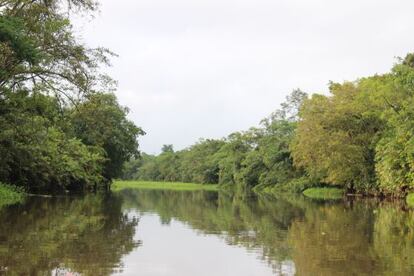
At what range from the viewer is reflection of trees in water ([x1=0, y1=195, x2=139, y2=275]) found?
9.73 metres

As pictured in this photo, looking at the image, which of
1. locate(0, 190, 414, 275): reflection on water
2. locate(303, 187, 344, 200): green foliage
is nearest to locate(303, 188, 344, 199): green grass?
locate(303, 187, 344, 200): green foliage

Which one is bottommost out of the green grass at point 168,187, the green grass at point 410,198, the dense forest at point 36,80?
the green grass at point 410,198

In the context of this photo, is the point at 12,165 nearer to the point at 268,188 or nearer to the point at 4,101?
the point at 4,101

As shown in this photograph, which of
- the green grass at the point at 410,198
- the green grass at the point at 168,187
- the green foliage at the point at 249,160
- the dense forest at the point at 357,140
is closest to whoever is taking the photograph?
the green grass at the point at 410,198

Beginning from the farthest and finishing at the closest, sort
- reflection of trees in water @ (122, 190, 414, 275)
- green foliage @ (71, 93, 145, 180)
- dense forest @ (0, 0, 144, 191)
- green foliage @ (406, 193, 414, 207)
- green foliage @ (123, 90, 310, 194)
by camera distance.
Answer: green foliage @ (123, 90, 310, 194) < green foliage @ (71, 93, 145, 180) < green foliage @ (406, 193, 414, 207) < dense forest @ (0, 0, 144, 191) < reflection of trees in water @ (122, 190, 414, 275)

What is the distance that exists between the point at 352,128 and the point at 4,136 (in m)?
30.5

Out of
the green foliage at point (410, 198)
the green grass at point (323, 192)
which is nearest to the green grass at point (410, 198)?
the green foliage at point (410, 198)

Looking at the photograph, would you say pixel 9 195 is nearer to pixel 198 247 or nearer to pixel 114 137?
pixel 198 247

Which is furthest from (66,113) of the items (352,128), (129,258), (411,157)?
(352,128)

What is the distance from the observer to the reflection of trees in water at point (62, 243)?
9.73m

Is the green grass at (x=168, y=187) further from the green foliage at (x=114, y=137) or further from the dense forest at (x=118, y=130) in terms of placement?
the green foliage at (x=114, y=137)

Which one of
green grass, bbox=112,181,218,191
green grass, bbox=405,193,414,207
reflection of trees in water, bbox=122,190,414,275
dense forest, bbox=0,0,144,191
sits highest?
dense forest, bbox=0,0,144,191

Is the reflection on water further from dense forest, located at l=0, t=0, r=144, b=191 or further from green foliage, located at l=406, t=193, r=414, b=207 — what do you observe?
green foliage, located at l=406, t=193, r=414, b=207

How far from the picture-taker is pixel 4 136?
29266mm
